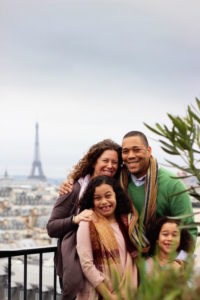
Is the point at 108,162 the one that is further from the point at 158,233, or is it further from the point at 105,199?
the point at 158,233

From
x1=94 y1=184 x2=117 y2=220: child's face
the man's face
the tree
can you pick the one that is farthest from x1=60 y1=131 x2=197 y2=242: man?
the tree

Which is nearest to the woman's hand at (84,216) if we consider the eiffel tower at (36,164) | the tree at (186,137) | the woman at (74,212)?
the woman at (74,212)

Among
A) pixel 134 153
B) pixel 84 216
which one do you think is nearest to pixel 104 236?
pixel 84 216

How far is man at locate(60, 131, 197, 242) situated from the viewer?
1.96 metres

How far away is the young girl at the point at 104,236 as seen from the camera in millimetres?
1923

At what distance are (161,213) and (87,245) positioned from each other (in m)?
0.32

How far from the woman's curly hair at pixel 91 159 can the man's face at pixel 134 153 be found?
0.42ft

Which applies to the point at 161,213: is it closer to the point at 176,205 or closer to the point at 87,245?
the point at 176,205

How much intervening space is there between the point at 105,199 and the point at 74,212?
20 cm

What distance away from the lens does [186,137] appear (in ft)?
3.58

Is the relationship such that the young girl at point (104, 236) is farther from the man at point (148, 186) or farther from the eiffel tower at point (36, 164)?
the eiffel tower at point (36, 164)

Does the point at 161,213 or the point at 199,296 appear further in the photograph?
the point at 161,213

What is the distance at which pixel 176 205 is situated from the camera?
2.00 meters

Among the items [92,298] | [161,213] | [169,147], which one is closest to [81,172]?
[161,213]
